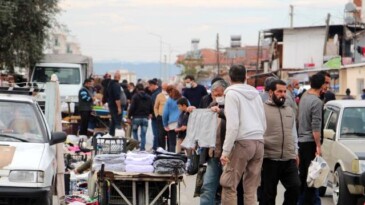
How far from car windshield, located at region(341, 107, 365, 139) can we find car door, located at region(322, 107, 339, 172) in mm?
138

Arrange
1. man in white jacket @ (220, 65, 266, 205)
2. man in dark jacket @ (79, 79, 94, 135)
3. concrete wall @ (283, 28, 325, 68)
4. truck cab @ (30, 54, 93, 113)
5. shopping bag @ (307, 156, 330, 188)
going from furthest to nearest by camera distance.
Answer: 1. concrete wall @ (283, 28, 325, 68)
2. truck cab @ (30, 54, 93, 113)
3. man in dark jacket @ (79, 79, 94, 135)
4. shopping bag @ (307, 156, 330, 188)
5. man in white jacket @ (220, 65, 266, 205)

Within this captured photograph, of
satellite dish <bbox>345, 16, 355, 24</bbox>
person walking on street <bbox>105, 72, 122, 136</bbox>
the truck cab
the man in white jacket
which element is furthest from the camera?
satellite dish <bbox>345, 16, 355, 24</bbox>

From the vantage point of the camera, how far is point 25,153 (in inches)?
349

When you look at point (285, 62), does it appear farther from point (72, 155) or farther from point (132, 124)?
point (72, 155)

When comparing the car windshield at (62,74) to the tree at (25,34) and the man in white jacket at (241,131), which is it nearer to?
the tree at (25,34)

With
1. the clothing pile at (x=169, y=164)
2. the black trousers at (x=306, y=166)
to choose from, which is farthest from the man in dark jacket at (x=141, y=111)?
the clothing pile at (x=169, y=164)

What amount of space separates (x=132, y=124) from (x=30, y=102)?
8849 millimetres

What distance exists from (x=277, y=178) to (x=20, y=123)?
3.39m

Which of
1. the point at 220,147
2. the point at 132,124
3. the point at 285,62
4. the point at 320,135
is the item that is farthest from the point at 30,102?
the point at 285,62

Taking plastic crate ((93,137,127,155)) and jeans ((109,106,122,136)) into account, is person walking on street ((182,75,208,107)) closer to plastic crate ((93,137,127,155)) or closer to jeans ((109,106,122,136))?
jeans ((109,106,122,136))

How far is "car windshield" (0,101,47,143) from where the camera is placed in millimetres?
9498

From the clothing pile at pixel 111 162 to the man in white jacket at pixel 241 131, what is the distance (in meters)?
1.48

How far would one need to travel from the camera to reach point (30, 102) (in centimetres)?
1006

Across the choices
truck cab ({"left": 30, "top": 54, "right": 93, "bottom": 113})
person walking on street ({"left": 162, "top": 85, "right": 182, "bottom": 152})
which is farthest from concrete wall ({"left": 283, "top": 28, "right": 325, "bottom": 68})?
person walking on street ({"left": 162, "top": 85, "right": 182, "bottom": 152})
